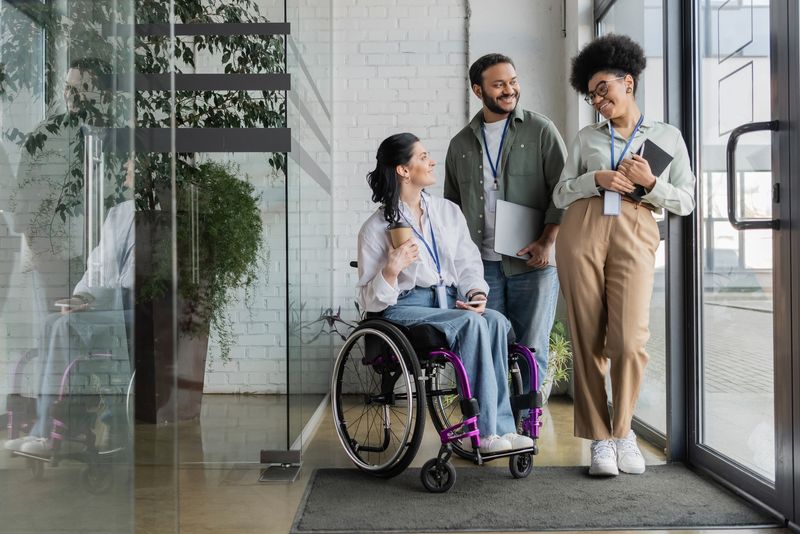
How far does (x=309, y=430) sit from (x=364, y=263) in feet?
3.18

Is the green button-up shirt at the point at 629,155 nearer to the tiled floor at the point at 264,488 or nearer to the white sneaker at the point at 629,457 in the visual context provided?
the white sneaker at the point at 629,457

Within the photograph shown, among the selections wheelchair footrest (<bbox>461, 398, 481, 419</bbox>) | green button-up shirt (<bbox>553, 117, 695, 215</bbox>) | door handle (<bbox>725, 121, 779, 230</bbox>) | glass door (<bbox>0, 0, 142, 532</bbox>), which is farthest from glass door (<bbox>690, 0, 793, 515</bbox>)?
glass door (<bbox>0, 0, 142, 532</bbox>)

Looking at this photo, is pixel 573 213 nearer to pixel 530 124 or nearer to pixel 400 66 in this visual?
pixel 530 124

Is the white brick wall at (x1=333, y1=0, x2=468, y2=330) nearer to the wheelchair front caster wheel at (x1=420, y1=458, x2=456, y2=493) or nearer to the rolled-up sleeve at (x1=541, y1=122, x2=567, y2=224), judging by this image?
the rolled-up sleeve at (x1=541, y1=122, x2=567, y2=224)

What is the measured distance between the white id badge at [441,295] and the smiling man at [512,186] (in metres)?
0.30

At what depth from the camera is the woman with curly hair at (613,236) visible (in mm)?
2520

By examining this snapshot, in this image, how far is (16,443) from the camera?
1060 mm

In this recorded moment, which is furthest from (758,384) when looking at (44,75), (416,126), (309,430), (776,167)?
(416,126)

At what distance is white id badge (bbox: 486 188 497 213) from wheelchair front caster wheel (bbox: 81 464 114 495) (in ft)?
6.20

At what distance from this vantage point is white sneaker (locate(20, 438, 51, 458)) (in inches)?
42.6

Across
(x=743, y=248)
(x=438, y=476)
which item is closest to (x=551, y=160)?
(x=743, y=248)

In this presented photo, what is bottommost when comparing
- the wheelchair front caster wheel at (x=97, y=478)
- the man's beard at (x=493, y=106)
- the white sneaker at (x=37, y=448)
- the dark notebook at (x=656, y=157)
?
the wheelchair front caster wheel at (x=97, y=478)

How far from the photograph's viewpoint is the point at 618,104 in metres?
2.63

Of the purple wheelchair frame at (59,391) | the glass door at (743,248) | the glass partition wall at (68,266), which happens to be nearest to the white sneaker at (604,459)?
the glass door at (743,248)
